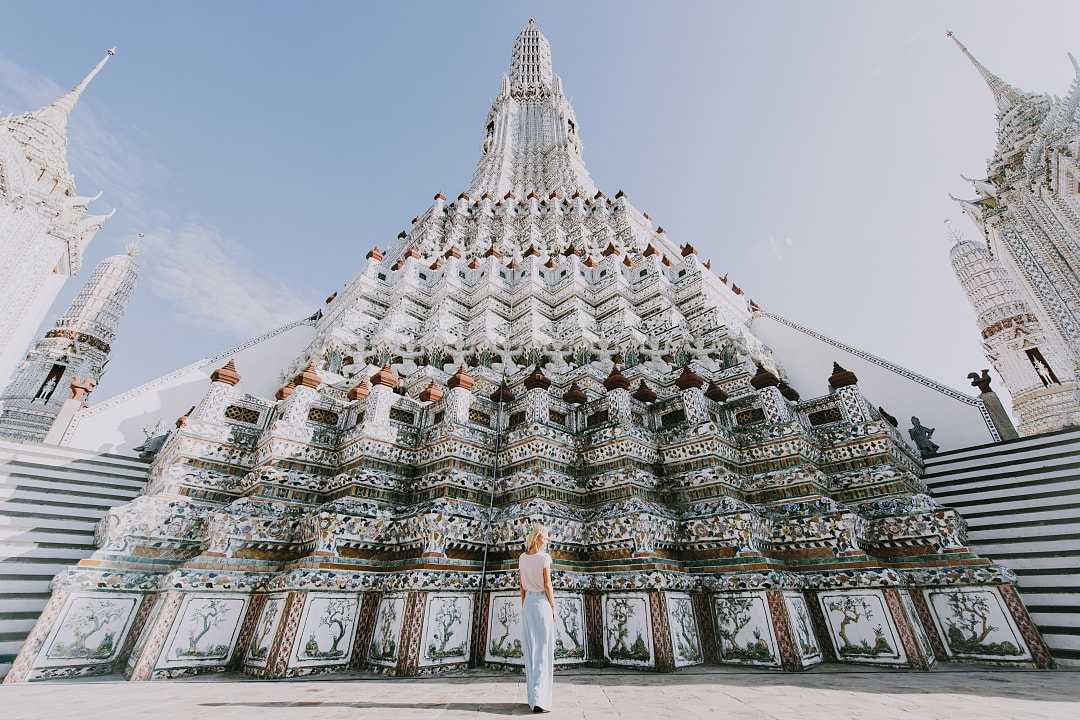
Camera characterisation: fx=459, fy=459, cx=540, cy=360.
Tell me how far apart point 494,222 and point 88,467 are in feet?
61.4

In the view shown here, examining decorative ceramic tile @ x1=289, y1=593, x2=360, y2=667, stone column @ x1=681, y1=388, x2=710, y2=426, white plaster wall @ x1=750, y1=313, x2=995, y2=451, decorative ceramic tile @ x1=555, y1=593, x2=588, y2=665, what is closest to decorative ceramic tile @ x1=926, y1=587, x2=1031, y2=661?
stone column @ x1=681, y1=388, x2=710, y2=426

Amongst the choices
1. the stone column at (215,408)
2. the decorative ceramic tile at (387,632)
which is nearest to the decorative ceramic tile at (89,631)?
the stone column at (215,408)

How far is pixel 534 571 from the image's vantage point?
4.41 m

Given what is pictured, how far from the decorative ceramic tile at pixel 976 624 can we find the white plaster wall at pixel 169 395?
16.0m

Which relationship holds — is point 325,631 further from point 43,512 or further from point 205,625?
point 43,512

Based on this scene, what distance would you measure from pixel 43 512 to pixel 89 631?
11.4 feet

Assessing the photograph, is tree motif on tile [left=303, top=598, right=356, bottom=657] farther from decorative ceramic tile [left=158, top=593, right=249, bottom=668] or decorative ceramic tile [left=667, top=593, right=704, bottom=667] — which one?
decorative ceramic tile [left=667, top=593, right=704, bottom=667]

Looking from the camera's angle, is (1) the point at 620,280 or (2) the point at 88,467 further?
(1) the point at 620,280

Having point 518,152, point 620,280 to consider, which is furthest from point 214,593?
point 518,152

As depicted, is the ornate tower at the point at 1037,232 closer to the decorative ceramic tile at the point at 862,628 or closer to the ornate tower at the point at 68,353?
the decorative ceramic tile at the point at 862,628

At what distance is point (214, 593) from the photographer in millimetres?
6340

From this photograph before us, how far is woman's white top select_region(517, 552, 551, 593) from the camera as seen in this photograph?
14.3 ft

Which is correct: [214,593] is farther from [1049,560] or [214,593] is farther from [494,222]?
[494,222]

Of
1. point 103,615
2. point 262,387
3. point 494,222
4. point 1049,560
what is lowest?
point 103,615
